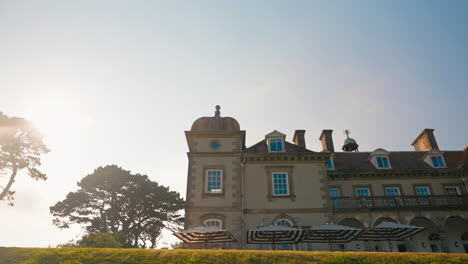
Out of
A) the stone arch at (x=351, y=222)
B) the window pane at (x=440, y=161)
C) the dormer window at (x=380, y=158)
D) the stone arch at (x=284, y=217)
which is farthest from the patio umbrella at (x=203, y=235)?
the window pane at (x=440, y=161)

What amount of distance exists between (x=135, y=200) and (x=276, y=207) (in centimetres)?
2687

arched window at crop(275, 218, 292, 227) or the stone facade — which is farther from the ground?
the stone facade

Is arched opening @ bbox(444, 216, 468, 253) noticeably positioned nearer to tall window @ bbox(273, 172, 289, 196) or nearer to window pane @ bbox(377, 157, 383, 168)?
window pane @ bbox(377, 157, 383, 168)

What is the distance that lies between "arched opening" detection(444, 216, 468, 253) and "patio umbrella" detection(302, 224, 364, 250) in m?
12.1

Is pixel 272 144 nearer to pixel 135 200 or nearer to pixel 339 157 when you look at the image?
pixel 339 157

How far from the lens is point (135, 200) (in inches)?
1613

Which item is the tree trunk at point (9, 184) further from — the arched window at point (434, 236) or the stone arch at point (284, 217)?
the arched window at point (434, 236)

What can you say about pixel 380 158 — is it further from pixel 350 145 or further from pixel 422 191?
pixel 350 145

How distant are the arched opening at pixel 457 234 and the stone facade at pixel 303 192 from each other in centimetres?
7

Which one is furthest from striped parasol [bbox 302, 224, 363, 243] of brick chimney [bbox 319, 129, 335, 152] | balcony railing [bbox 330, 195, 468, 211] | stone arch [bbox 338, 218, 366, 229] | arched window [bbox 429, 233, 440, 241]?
brick chimney [bbox 319, 129, 335, 152]

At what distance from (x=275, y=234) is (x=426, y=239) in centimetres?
1578

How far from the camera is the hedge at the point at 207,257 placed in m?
11.1

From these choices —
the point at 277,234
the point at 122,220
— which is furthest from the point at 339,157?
the point at 122,220

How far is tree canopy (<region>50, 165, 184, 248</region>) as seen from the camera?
1540 inches
